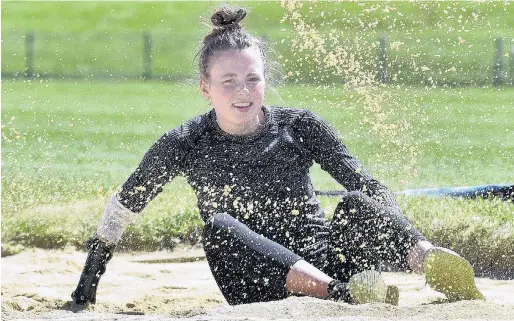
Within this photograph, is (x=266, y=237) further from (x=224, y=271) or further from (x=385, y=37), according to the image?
(x=385, y=37)

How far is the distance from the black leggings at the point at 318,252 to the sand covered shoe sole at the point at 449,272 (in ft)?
0.42

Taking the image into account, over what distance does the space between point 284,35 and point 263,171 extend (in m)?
15.5

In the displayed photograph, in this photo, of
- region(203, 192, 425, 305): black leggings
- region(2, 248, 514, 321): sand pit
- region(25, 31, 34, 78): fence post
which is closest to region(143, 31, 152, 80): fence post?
region(25, 31, 34, 78): fence post

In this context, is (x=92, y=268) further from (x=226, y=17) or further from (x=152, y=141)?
(x=152, y=141)

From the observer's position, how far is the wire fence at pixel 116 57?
16094 millimetres

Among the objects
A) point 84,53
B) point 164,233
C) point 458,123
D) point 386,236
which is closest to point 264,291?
point 386,236

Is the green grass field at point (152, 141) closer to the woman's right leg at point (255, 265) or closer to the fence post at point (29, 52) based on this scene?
the woman's right leg at point (255, 265)

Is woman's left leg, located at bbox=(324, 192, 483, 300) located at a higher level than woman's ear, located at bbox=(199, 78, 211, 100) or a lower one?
lower

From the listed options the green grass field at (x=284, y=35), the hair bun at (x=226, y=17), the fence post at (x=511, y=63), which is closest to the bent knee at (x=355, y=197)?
the hair bun at (x=226, y=17)

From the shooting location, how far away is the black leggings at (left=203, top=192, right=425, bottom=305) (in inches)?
156

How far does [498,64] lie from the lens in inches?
632

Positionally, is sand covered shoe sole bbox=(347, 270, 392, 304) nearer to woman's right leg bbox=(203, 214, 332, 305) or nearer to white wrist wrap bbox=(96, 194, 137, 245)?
woman's right leg bbox=(203, 214, 332, 305)

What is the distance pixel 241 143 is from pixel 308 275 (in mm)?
655

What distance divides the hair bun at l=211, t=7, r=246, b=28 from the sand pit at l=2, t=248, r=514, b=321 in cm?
111
